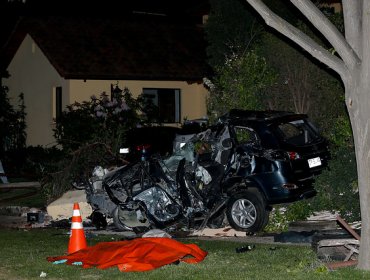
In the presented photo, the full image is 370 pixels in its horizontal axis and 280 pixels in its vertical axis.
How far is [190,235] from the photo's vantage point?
14539 millimetres

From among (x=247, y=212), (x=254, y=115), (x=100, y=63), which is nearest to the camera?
(x=247, y=212)

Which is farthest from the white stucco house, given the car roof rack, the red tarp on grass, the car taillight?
the red tarp on grass

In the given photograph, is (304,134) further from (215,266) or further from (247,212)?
(215,266)

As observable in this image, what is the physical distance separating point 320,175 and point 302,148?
57 centimetres

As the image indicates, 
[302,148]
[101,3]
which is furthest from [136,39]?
[302,148]

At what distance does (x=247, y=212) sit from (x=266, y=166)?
2.73ft

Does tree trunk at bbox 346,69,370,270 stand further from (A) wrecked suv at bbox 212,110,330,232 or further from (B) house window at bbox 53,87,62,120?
(B) house window at bbox 53,87,62,120

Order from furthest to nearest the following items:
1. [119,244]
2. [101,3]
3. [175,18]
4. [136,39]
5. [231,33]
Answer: [101,3] → [175,18] → [136,39] → [231,33] → [119,244]

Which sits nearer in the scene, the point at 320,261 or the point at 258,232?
the point at 320,261

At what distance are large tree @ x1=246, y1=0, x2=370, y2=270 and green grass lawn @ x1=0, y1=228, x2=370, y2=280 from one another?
0.79 m

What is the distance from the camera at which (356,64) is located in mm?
9625

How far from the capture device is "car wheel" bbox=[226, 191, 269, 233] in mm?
14172

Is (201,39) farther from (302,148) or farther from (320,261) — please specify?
(320,261)

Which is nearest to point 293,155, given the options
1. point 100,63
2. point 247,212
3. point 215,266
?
point 247,212
